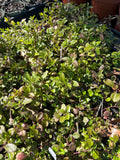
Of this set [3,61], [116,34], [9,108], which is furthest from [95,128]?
[116,34]

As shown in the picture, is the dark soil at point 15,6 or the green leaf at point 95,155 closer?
the green leaf at point 95,155

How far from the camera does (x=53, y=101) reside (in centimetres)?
105

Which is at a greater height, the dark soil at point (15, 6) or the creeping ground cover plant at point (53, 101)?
the dark soil at point (15, 6)

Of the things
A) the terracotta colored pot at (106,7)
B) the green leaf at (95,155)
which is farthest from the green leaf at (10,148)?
the terracotta colored pot at (106,7)

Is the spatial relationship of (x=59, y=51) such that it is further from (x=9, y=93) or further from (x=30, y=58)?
(x=9, y=93)

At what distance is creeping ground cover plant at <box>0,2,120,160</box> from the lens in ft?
2.89

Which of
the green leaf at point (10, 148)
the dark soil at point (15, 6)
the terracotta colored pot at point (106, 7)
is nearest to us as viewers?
the green leaf at point (10, 148)

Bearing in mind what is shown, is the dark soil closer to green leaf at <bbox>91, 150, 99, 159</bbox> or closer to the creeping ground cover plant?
the creeping ground cover plant

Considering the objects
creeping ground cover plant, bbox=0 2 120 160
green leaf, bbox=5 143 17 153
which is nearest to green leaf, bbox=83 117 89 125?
creeping ground cover plant, bbox=0 2 120 160

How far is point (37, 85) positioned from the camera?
986 mm

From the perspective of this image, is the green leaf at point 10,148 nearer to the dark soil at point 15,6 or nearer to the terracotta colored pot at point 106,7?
the terracotta colored pot at point 106,7

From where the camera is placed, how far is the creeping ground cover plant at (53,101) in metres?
0.88

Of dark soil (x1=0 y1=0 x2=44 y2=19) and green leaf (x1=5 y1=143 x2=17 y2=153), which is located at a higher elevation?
dark soil (x1=0 y1=0 x2=44 y2=19)

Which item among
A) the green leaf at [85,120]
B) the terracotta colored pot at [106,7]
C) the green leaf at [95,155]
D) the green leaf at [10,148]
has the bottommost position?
the green leaf at [95,155]
